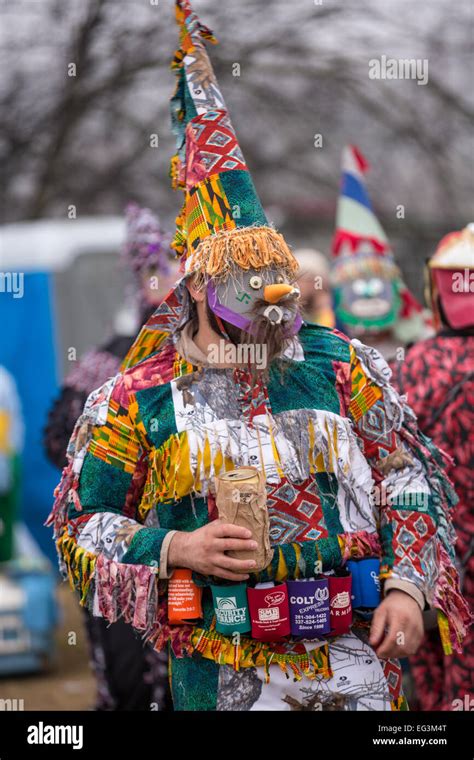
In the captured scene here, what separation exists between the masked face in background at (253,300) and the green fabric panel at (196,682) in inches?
34.7

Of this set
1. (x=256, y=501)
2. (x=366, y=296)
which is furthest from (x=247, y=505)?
(x=366, y=296)

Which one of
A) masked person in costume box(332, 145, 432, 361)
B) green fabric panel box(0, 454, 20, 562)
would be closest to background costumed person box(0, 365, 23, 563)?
green fabric panel box(0, 454, 20, 562)

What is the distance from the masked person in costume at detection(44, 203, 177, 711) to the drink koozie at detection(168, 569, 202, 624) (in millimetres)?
1953

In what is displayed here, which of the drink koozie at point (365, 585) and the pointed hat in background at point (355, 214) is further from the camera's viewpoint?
the pointed hat in background at point (355, 214)

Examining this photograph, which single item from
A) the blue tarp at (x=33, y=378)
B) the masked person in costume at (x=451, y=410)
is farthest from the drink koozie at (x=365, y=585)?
the blue tarp at (x=33, y=378)

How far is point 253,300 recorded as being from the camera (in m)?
3.42

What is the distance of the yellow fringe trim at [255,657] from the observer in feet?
11.1

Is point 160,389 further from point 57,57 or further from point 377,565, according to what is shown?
point 57,57

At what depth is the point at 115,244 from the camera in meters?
10.5

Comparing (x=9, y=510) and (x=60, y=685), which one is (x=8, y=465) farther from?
(x=60, y=685)

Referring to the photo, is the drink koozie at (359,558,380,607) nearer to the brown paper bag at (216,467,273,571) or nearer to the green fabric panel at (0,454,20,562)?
the brown paper bag at (216,467,273,571)

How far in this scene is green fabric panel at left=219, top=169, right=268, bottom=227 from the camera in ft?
11.7

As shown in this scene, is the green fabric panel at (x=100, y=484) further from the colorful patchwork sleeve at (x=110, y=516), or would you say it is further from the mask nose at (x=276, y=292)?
the mask nose at (x=276, y=292)

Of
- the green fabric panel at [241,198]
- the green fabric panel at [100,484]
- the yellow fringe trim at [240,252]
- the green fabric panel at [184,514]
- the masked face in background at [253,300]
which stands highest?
the green fabric panel at [241,198]
